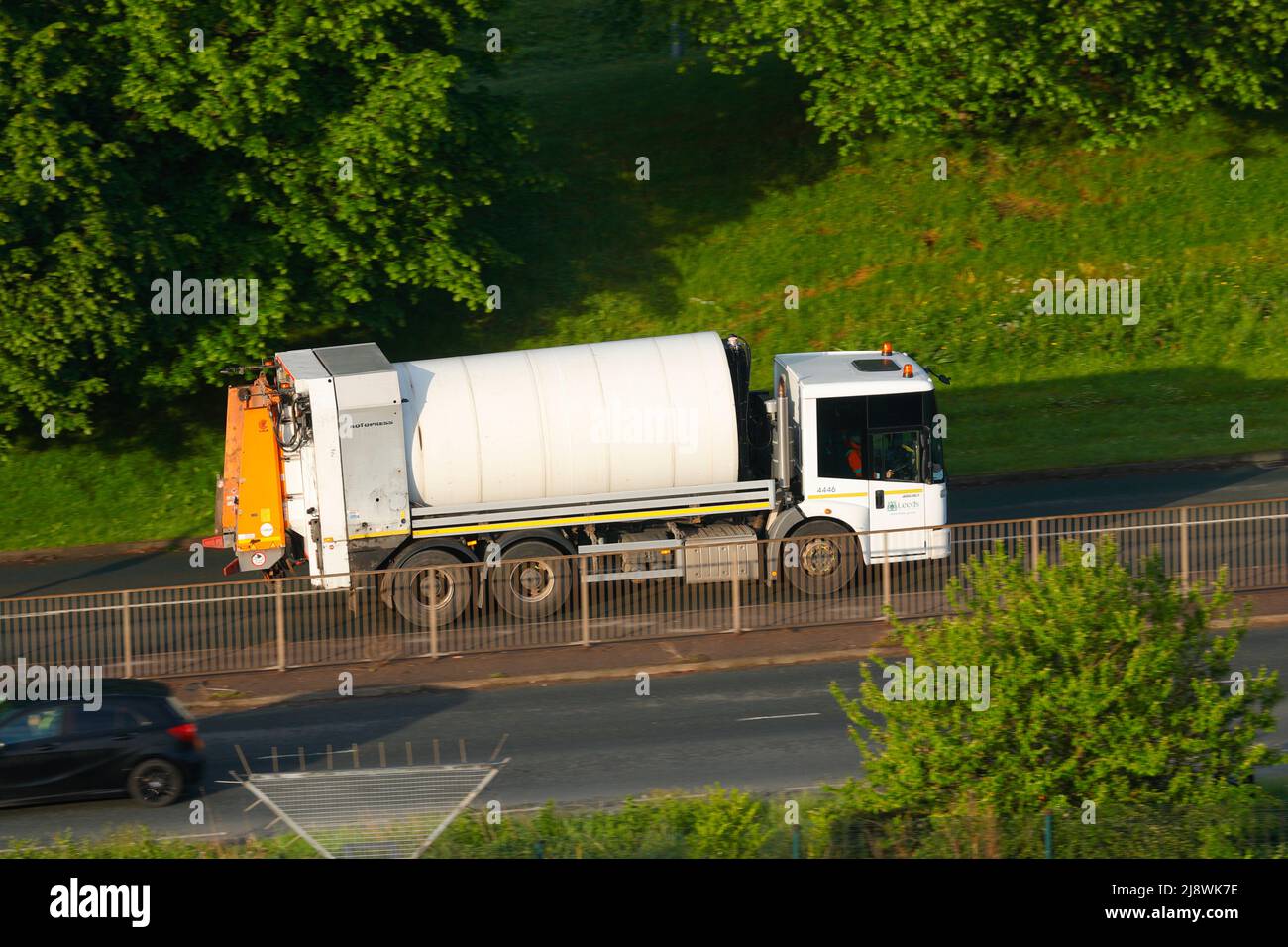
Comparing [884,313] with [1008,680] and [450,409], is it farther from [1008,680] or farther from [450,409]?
[1008,680]

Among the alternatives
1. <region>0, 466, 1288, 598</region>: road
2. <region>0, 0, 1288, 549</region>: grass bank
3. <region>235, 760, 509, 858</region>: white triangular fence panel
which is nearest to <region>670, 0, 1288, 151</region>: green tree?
<region>0, 0, 1288, 549</region>: grass bank

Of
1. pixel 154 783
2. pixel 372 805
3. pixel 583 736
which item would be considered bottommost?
pixel 583 736

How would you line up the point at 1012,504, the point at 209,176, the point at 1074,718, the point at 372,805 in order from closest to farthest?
1. the point at 1074,718
2. the point at 372,805
3. the point at 1012,504
4. the point at 209,176

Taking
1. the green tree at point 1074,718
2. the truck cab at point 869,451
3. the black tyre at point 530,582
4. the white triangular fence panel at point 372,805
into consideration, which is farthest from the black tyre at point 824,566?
the green tree at point 1074,718

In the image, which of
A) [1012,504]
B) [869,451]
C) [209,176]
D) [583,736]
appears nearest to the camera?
[583,736]

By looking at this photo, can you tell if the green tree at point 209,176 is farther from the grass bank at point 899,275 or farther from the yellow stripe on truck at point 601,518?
the yellow stripe on truck at point 601,518

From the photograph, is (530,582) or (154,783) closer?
(154,783)

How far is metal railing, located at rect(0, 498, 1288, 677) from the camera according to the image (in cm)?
2097

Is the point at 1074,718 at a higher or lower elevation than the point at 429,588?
lower

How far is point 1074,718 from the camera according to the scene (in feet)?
39.2

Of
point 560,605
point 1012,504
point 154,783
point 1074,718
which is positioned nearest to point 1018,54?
point 1012,504

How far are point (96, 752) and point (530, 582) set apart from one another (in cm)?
802

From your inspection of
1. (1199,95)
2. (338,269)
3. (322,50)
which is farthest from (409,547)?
(1199,95)

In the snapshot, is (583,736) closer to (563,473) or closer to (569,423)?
(563,473)
